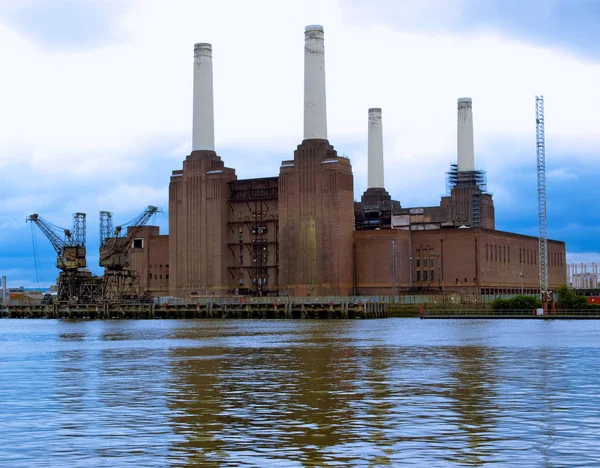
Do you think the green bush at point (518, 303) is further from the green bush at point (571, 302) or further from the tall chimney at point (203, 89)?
the tall chimney at point (203, 89)

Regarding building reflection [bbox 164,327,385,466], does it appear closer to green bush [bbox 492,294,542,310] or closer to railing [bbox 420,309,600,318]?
railing [bbox 420,309,600,318]

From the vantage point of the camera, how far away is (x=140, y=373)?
37438 millimetres

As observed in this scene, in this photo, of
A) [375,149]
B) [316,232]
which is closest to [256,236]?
[316,232]

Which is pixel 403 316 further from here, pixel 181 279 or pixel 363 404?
pixel 363 404

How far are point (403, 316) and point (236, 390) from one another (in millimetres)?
88760

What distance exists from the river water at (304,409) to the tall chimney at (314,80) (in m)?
84.4

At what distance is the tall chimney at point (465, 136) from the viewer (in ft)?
502

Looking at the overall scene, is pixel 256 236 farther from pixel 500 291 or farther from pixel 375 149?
pixel 500 291

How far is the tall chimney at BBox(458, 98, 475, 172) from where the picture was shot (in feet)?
502

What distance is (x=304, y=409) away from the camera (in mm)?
25281

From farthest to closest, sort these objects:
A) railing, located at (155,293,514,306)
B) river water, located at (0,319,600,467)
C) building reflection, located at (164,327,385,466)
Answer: railing, located at (155,293,514,306)
building reflection, located at (164,327,385,466)
river water, located at (0,319,600,467)

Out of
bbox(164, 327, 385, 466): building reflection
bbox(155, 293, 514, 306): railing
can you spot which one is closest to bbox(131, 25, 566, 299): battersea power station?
bbox(155, 293, 514, 306): railing

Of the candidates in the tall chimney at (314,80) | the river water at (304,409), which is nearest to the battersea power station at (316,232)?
the tall chimney at (314,80)

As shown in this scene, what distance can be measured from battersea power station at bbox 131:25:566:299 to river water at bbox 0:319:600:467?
82239 millimetres
